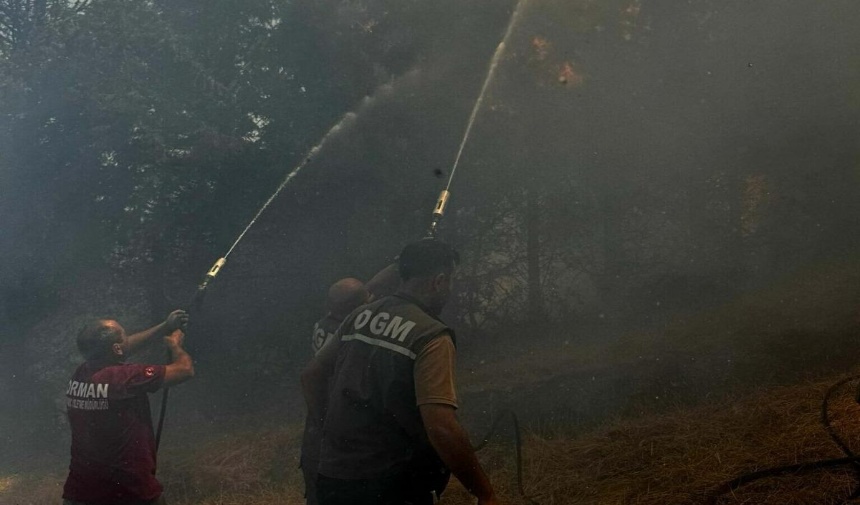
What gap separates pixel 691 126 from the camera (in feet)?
32.4

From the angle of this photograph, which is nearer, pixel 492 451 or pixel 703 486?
pixel 703 486

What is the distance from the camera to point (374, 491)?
2432 mm

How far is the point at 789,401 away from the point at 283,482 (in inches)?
201

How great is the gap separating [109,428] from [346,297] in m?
1.61

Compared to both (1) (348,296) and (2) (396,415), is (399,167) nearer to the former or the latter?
(1) (348,296)

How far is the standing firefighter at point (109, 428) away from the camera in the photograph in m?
3.49

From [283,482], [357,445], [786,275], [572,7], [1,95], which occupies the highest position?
[572,7]

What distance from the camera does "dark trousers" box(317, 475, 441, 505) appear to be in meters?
2.43

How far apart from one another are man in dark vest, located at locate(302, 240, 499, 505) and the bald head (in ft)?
5.40

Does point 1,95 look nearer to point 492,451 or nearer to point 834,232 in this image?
point 492,451

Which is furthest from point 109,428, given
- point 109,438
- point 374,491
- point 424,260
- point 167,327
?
point 424,260

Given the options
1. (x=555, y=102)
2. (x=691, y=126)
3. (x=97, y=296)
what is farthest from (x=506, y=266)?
(x=97, y=296)

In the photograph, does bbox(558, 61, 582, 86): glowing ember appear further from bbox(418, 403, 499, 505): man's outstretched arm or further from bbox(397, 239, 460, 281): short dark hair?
bbox(418, 403, 499, 505): man's outstretched arm

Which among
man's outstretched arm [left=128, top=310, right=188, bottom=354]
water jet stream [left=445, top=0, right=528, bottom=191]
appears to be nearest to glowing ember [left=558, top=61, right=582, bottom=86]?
water jet stream [left=445, top=0, right=528, bottom=191]
